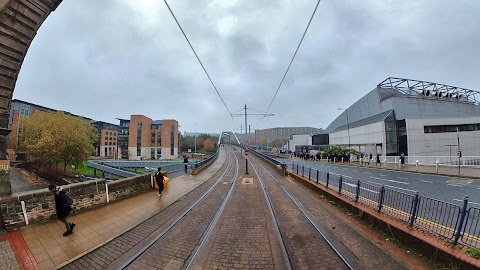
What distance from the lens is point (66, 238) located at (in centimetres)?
581

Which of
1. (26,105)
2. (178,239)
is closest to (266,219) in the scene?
(178,239)

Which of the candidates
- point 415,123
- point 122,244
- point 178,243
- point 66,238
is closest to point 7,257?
point 66,238

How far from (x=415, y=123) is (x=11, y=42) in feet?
144

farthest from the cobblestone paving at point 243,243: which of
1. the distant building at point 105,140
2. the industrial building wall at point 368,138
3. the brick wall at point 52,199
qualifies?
the distant building at point 105,140

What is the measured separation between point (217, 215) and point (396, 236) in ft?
17.7

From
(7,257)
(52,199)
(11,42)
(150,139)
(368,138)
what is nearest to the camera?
(7,257)

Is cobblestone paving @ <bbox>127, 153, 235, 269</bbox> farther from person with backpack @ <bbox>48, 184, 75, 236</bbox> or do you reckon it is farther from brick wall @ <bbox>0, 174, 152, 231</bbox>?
brick wall @ <bbox>0, 174, 152, 231</bbox>

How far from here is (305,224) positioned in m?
7.13

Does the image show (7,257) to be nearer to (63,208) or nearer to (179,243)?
(63,208)

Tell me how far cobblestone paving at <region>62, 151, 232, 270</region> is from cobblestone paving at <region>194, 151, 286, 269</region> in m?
1.87

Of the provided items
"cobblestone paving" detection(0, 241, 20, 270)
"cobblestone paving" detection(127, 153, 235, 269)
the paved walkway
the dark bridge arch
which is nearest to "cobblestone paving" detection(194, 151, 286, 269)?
"cobblestone paving" detection(127, 153, 235, 269)

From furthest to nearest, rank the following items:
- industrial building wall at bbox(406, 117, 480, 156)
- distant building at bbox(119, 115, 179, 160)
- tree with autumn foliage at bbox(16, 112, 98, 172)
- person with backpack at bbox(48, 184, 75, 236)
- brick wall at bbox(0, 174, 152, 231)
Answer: distant building at bbox(119, 115, 179, 160)
industrial building wall at bbox(406, 117, 480, 156)
tree with autumn foliage at bbox(16, 112, 98, 172)
brick wall at bbox(0, 174, 152, 231)
person with backpack at bbox(48, 184, 75, 236)

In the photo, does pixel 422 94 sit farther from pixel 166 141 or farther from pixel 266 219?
pixel 166 141

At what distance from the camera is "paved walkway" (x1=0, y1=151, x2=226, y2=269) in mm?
4764
